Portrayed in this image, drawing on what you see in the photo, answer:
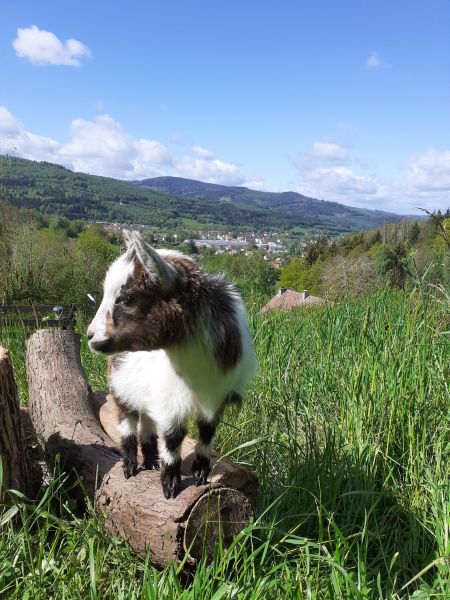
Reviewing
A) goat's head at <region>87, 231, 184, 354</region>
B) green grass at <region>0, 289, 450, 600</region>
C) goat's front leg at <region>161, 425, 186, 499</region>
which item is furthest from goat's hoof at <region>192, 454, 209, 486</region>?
goat's head at <region>87, 231, 184, 354</region>

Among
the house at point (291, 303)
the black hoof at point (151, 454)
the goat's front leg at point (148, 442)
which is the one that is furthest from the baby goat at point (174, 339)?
the house at point (291, 303)

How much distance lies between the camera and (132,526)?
2.76 meters

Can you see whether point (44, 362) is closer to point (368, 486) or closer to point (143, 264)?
point (143, 264)

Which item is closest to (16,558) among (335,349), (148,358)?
(148,358)

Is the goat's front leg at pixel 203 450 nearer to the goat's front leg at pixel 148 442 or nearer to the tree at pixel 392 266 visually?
the goat's front leg at pixel 148 442

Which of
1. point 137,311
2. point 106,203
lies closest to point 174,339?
point 137,311

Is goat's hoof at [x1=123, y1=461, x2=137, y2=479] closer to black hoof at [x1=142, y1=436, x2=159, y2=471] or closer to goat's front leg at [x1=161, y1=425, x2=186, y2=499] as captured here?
black hoof at [x1=142, y1=436, x2=159, y2=471]

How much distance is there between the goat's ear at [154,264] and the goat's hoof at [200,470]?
104 centimetres

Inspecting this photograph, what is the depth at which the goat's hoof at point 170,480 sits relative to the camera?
2.74m

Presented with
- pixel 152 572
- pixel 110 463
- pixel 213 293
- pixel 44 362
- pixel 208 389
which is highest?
pixel 213 293

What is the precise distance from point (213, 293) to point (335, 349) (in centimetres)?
238

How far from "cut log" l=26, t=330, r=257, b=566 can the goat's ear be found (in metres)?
1.09

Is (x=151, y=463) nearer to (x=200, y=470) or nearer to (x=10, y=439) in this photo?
(x=200, y=470)

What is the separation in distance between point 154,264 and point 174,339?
403 mm
